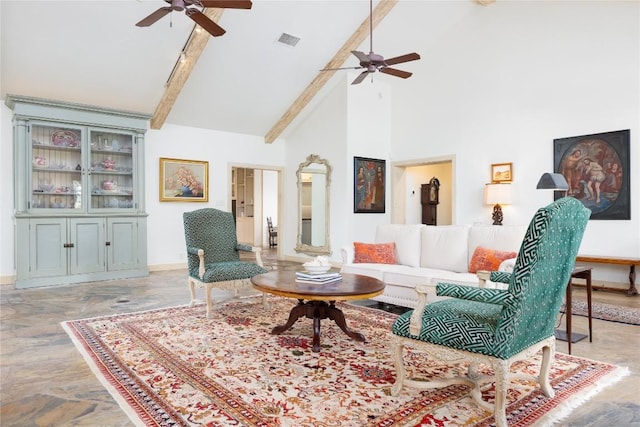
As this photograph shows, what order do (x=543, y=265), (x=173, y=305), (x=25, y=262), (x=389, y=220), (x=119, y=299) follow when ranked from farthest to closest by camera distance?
(x=389, y=220) < (x=25, y=262) < (x=119, y=299) < (x=173, y=305) < (x=543, y=265)

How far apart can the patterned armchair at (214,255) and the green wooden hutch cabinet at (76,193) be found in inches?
95.9

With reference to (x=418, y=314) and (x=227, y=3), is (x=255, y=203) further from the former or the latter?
(x=418, y=314)

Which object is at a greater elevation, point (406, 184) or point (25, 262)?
point (406, 184)

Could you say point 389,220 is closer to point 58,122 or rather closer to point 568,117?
point 568,117

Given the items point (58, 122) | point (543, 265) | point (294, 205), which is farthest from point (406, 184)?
point (543, 265)

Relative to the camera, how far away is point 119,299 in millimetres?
4930

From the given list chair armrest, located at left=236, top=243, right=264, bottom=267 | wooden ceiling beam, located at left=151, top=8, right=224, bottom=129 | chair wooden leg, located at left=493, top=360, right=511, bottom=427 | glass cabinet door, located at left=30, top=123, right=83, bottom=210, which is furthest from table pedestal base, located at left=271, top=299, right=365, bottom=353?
glass cabinet door, located at left=30, top=123, right=83, bottom=210

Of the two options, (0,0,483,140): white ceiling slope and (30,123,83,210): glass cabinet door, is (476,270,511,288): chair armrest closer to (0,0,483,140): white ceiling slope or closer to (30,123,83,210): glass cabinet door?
(0,0,483,140): white ceiling slope

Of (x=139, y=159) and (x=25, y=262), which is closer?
(x=25, y=262)

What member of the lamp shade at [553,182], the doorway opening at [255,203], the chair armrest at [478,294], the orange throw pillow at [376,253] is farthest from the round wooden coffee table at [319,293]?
the doorway opening at [255,203]

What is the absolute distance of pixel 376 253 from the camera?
4.75m

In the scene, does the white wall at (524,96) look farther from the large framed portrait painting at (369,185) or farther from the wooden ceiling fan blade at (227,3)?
the wooden ceiling fan blade at (227,3)

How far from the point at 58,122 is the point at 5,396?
183 inches

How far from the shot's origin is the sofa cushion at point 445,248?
14.1 feet
